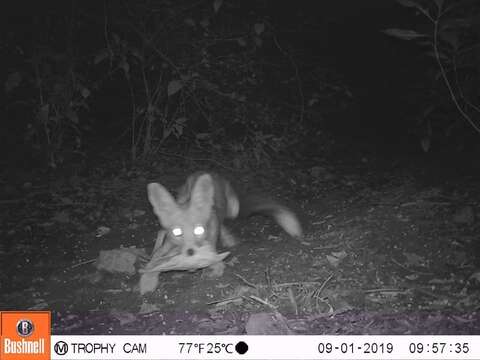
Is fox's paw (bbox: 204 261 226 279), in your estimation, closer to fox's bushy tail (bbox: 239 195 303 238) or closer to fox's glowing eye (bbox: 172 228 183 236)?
fox's glowing eye (bbox: 172 228 183 236)

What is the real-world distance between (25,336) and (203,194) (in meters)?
0.74

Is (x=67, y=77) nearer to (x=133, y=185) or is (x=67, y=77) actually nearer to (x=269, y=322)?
(x=133, y=185)

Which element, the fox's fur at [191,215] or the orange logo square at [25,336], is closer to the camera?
the orange logo square at [25,336]

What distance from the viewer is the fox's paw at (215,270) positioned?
184 cm

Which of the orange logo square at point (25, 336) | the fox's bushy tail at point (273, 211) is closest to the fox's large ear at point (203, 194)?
the fox's bushy tail at point (273, 211)

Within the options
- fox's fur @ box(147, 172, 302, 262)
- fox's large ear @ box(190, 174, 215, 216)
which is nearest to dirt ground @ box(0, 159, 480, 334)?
fox's fur @ box(147, 172, 302, 262)

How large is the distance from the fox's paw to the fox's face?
0.26 ft

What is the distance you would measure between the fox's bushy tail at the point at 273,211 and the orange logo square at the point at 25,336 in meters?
1.01

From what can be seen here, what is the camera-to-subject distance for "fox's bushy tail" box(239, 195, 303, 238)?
2.10m

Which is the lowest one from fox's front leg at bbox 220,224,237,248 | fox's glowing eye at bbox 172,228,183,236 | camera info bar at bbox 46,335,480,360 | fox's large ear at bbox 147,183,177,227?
camera info bar at bbox 46,335,480,360

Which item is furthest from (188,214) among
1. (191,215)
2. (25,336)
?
(25,336)

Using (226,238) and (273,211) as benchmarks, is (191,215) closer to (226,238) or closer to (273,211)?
(226,238)

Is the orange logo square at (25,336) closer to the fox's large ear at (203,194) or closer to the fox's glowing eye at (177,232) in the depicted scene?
the fox's glowing eye at (177,232)

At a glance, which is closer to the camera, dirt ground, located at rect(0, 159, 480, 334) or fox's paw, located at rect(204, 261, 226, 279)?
dirt ground, located at rect(0, 159, 480, 334)
